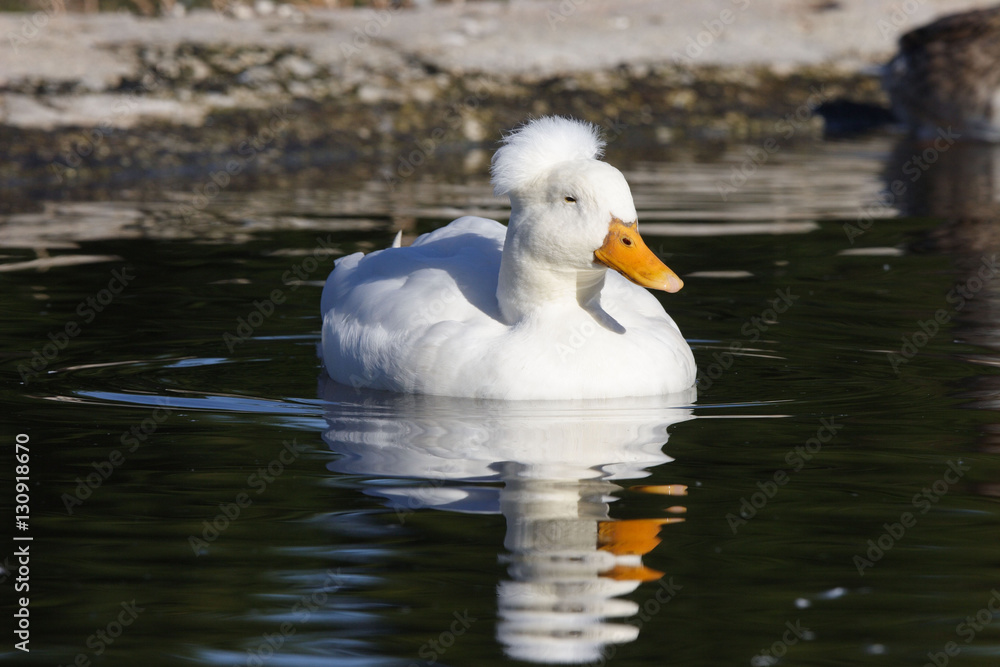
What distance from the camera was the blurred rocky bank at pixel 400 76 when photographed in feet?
49.1

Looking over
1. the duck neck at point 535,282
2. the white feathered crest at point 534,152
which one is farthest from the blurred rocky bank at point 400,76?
the white feathered crest at point 534,152

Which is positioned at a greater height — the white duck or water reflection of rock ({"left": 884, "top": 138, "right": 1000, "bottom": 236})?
the white duck

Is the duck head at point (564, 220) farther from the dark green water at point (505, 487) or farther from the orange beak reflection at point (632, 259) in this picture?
the dark green water at point (505, 487)

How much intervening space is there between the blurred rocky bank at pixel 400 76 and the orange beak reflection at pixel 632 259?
882 cm

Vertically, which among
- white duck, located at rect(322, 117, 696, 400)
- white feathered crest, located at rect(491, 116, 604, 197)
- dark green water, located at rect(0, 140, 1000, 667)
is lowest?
dark green water, located at rect(0, 140, 1000, 667)

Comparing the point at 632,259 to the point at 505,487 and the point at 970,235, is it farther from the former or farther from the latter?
the point at 970,235

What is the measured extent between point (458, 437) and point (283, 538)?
1.37 metres

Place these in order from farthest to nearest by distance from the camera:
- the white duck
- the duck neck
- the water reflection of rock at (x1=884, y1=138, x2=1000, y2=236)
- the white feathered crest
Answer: the water reflection of rock at (x1=884, y1=138, x2=1000, y2=236) → the duck neck → the white feathered crest → the white duck

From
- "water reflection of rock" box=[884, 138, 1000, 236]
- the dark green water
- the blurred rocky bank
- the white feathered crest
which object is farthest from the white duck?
the blurred rocky bank

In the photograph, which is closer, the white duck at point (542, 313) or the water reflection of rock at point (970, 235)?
the white duck at point (542, 313)

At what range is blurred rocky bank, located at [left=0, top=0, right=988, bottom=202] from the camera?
14969mm

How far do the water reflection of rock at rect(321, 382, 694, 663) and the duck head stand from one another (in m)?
0.58

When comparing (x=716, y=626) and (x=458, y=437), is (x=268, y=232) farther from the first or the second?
(x=716, y=626)

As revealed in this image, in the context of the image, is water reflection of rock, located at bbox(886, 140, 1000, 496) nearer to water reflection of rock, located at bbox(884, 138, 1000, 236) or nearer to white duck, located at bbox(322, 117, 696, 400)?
water reflection of rock, located at bbox(884, 138, 1000, 236)
